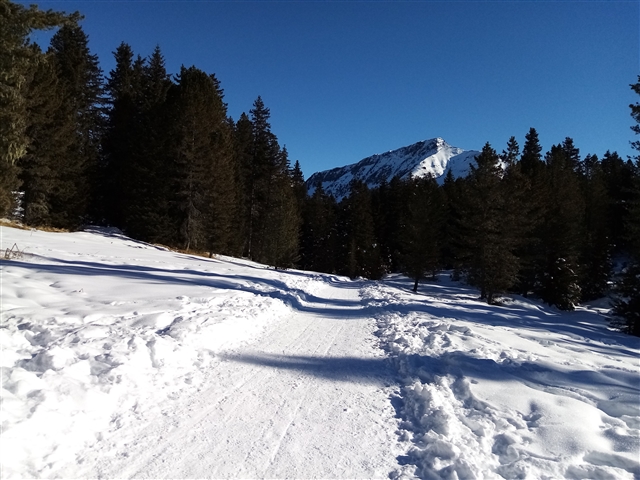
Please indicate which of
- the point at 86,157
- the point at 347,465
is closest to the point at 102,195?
the point at 86,157

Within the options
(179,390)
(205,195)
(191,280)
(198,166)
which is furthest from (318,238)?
(179,390)

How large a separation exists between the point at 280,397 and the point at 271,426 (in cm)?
79

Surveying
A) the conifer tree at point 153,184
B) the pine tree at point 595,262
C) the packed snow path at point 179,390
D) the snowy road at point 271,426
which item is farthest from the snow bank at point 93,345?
the pine tree at point 595,262

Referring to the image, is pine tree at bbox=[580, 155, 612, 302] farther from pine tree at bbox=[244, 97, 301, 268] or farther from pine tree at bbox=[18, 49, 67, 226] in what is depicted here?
pine tree at bbox=[18, 49, 67, 226]

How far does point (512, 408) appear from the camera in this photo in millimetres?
4953

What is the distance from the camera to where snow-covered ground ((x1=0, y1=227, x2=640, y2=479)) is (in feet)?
11.6

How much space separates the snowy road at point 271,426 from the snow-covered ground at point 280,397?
2 cm

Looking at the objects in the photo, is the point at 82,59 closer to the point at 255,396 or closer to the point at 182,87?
the point at 182,87

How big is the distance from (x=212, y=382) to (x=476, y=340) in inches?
243

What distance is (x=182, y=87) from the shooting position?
27.8 metres

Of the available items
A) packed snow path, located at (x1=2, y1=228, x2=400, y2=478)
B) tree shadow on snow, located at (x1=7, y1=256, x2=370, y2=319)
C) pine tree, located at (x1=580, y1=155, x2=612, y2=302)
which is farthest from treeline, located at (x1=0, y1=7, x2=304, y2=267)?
pine tree, located at (x1=580, y1=155, x2=612, y2=302)

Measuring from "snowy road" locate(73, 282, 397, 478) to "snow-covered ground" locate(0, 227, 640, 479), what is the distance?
0.8 inches

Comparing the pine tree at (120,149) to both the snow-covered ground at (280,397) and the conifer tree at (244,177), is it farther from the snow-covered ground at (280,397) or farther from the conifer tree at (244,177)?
the snow-covered ground at (280,397)

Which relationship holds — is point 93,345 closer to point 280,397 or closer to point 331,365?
point 280,397
